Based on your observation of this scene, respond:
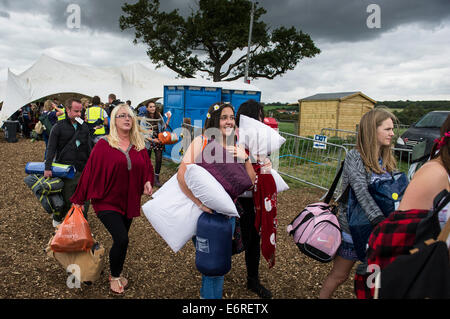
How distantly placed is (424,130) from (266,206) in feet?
33.1

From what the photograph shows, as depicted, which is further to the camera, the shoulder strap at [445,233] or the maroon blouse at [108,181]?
A: the maroon blouse at [108,181]

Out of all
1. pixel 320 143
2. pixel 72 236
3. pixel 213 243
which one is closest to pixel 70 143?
pixel 72 236

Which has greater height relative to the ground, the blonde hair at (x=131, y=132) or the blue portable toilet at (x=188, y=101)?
the blue portable toilet at (x=188, y=101)

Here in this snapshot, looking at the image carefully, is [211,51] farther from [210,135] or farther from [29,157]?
[210,135]

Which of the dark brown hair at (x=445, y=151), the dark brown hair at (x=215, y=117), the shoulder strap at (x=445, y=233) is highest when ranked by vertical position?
the dark brown hair at (x=215, y=117)

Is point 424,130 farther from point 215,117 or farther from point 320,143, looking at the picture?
point 215,117

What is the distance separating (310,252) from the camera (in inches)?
83.5

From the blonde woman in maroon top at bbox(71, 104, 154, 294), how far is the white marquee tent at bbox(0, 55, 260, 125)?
6978 mm

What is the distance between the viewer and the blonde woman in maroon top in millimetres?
2666

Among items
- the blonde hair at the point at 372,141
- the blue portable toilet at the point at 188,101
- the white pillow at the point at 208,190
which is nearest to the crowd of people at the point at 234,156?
the blonde hair at the point at 372,141

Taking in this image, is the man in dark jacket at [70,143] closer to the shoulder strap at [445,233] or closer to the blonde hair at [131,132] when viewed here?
the blonde hair at [131,132]

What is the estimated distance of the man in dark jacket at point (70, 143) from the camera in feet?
12.1

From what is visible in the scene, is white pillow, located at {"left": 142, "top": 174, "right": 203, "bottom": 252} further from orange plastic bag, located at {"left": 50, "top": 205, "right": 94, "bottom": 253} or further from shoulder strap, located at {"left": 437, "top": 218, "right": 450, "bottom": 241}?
shoulder strap, located at {"left": 437, "top": 218, "right": 450, "bottom": 241}
